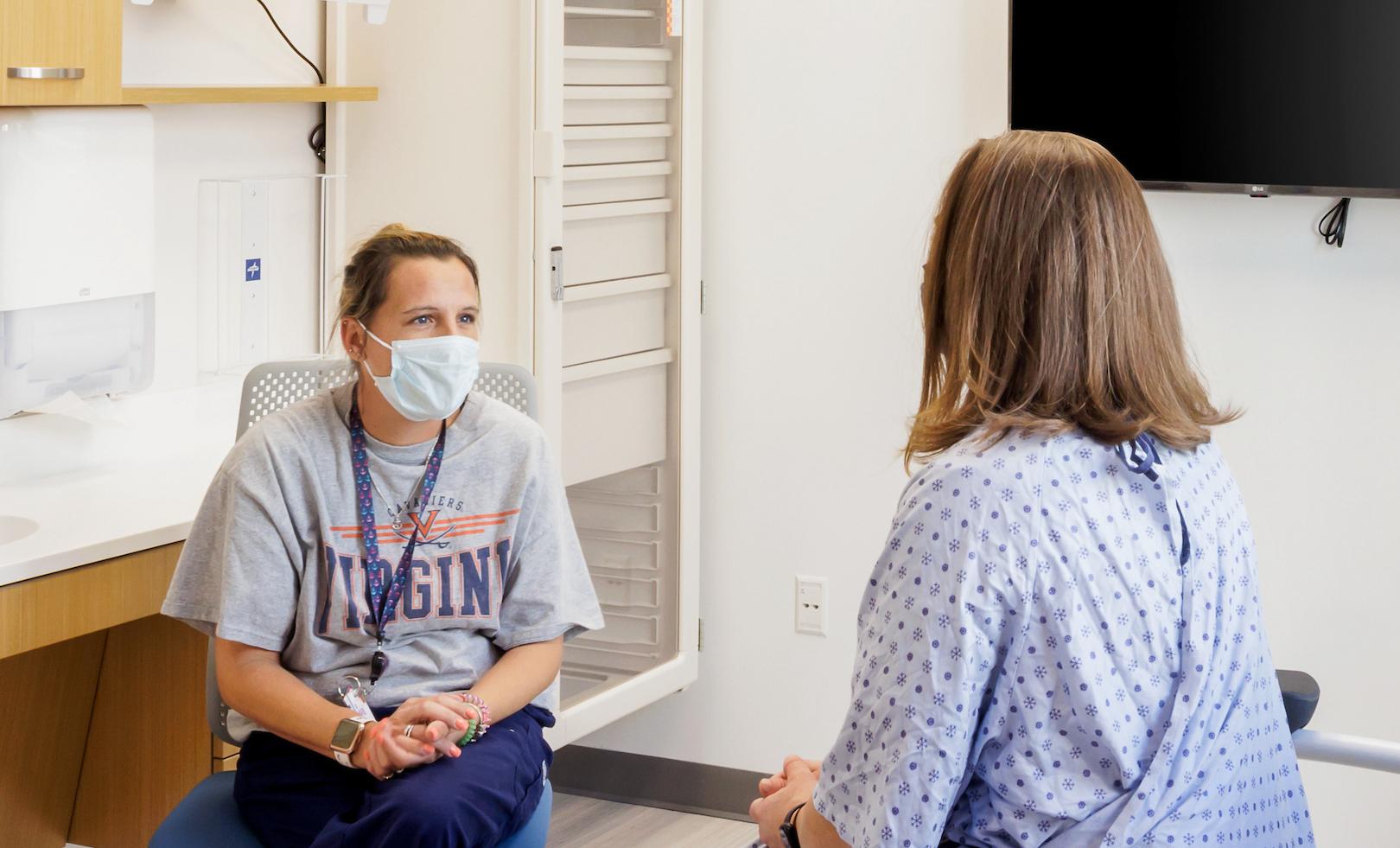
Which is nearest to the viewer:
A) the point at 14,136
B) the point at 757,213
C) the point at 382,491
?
the point at 382,491

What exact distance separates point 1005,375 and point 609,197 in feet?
5.26

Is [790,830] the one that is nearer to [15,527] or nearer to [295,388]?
[295,388]

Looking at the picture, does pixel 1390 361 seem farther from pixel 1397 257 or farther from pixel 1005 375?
pixel 1005 375

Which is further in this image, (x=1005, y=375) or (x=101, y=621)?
(x=101, y=621)

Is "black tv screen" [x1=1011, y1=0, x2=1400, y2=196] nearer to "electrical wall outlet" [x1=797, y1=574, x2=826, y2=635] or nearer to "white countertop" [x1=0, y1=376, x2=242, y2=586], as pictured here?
"electrical wall outlet" [x1=797, y1=574, x2=826, y2=635]

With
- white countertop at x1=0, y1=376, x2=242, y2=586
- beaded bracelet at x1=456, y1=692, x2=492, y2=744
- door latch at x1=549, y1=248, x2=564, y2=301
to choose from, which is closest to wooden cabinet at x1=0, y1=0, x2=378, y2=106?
white countertop at x1=0, y1=376, x2=242, y2=586

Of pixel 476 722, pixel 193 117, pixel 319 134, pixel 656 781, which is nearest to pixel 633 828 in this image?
pixel 656 781

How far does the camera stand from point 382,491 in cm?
182

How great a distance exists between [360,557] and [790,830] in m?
0.66

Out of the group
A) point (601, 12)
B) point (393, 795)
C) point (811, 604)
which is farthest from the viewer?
point (811, 604)

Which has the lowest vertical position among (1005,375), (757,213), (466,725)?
(466,725)

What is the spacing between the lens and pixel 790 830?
1411mm

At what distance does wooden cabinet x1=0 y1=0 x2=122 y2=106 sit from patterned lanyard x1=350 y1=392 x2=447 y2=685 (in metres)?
0.73

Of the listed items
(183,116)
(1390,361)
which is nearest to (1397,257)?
(1390,361)
